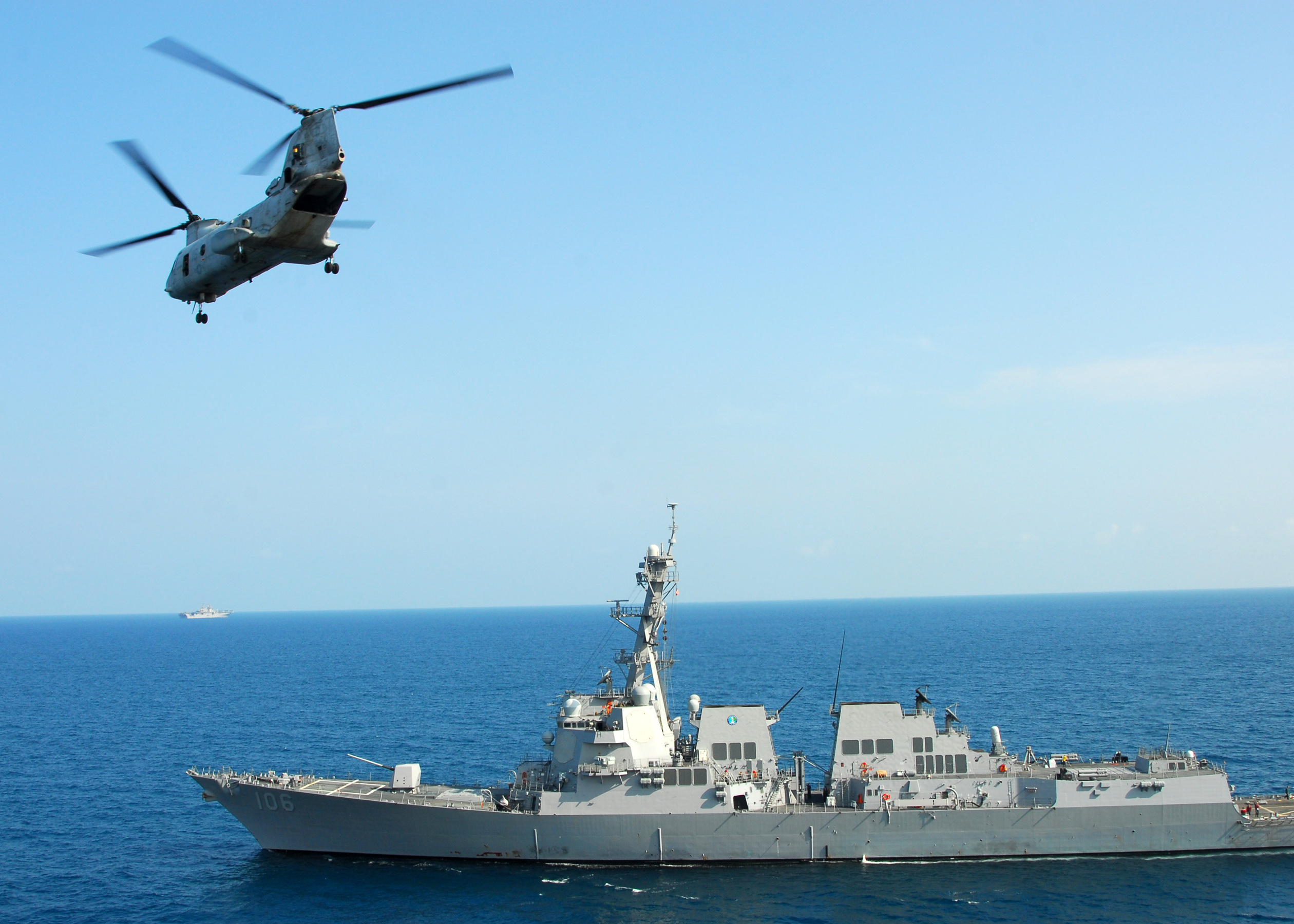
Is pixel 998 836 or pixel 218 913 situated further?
pixel 998 836

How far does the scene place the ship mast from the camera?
30.1 m

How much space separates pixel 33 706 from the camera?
2579 inches

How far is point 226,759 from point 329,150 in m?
36.4

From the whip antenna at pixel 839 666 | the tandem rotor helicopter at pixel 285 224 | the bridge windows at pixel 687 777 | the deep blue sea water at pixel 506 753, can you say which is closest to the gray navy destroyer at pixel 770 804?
the bridge windows at pixel 687 777

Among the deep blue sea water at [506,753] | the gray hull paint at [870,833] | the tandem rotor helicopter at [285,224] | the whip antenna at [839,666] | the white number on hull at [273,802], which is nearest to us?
the tandem rotor helicopter at [285,224]

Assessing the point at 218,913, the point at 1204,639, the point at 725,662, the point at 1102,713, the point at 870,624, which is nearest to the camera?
the point at 218,913

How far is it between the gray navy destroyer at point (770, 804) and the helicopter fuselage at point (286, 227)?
650 inches

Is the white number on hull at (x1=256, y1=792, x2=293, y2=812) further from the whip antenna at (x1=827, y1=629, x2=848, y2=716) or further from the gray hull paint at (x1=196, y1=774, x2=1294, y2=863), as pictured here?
the whip antenna at (x1=827, y1=629, x2=848, y2=716)

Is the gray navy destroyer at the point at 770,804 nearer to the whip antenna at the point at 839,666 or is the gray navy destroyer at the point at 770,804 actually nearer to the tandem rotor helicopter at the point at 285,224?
the whip antenna at the point at 839,666

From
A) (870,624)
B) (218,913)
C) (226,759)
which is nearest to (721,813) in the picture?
(218,913)

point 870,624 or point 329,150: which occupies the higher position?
point 329,150

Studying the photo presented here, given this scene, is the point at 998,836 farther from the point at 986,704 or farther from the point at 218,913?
the point at 986,704

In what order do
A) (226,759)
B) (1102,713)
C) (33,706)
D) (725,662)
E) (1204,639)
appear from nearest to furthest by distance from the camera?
(226,759) → (1102,713) → (33,706) → (725,662) → (1204,639)

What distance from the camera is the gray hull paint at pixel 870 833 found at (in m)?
27.5
